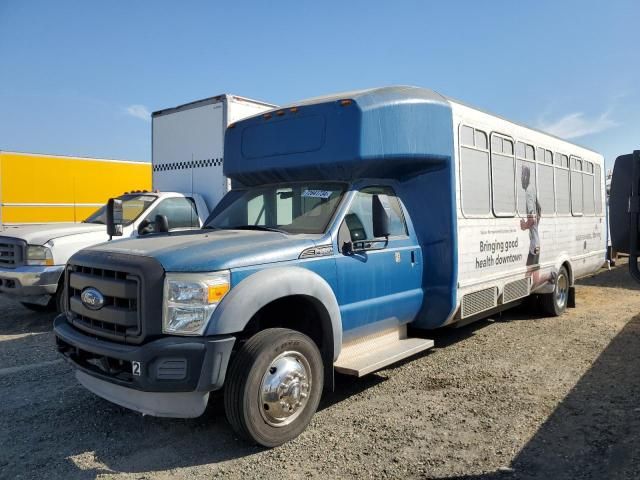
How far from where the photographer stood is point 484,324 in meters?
7.89

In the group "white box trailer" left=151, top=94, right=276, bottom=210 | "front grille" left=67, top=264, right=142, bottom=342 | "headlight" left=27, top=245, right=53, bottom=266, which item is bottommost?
"front grille" left=67, top=264, right=142, bottom=342

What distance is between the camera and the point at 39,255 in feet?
24.2

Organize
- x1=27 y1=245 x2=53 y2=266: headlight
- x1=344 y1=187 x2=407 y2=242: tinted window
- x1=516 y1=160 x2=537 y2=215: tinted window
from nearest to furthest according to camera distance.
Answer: x1=344 y1=187 x2=407 y2=242: tinted window, x1=516 y1=160 x2=537 y2=215: tinted window, x1=27 y1=245 x2=53 y2=266: headlight

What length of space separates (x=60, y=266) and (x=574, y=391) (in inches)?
261

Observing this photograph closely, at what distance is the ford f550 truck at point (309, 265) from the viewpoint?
353 centimetres

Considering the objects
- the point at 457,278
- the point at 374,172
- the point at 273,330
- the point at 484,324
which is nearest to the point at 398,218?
the point at 374,172

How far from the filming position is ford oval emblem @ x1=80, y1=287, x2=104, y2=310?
150 inches

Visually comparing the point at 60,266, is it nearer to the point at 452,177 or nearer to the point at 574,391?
the point at 452,177

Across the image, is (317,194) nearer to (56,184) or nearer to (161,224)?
(161,224)

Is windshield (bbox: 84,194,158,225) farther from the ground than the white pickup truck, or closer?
farther from the ground

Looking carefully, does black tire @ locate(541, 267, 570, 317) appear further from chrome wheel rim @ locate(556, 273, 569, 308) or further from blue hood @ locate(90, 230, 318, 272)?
blue hood @ locate(90, 230, 318, 272)

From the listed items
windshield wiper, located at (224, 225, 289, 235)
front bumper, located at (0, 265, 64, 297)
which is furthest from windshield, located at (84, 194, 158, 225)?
windshield wiper, located at (224, 225, 289, 235)

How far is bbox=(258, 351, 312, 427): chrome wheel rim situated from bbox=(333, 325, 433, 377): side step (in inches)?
22.1

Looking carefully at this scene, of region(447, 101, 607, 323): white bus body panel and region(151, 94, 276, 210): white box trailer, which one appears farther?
region(151, 94, 276, 210): white box trailer
